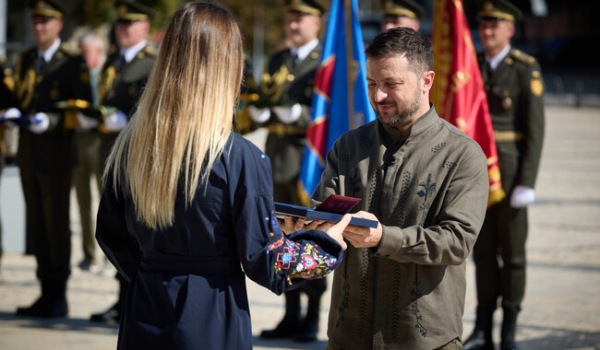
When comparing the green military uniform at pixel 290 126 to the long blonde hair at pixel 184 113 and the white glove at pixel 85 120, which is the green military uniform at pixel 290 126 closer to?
the white glove at pixel 85 120

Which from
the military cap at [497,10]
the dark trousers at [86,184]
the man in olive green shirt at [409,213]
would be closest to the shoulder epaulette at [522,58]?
the military cap at [497,10]

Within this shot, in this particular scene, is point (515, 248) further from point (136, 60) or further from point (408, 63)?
point (136, 60)

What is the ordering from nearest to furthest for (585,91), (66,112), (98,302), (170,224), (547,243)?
(170,224) < (66,112) < (98,302) < (547,243) < (585,91)

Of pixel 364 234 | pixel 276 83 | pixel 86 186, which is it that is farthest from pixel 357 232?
pixel 86 186

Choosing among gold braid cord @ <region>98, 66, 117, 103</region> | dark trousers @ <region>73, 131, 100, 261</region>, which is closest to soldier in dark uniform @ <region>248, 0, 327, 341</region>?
gold braid cord @ <region>98, 66, 117, 103</region>

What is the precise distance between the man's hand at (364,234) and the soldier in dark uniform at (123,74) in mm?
3658

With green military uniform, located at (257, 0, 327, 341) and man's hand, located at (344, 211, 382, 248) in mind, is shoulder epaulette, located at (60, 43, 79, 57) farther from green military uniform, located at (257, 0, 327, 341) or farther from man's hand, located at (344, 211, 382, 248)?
man's hand, located at (344, 211, 382, 248)

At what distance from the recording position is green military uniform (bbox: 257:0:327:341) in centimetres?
577

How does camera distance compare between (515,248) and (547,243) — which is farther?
(547,243)

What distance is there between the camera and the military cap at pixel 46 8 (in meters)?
6.30

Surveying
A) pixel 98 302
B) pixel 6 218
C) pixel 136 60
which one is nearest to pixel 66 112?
pixel 136 60

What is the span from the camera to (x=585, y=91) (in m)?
34.7

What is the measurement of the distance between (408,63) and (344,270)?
841 mm

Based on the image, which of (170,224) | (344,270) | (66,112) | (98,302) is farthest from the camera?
(98,302)
